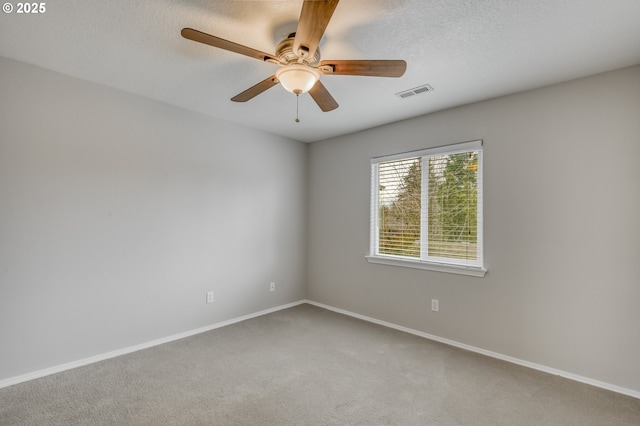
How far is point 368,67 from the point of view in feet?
6.03

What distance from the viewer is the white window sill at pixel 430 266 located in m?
3.04

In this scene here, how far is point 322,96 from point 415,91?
107 cm

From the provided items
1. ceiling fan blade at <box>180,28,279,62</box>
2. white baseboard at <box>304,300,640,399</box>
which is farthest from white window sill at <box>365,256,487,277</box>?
Result: ceiling fan blade at <box>180,28,279,62</box>

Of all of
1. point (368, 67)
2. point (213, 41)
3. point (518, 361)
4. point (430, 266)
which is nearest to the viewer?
point (213, 41)

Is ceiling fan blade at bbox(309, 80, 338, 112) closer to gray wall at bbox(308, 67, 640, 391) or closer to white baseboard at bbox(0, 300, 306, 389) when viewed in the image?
gray wall at bbox(308, 67, 640, 391)

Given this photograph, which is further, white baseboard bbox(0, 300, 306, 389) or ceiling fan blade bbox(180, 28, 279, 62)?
white baseboard bbox(0, 300, 306, 389)

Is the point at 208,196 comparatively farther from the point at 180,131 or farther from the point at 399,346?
the point at 399,346

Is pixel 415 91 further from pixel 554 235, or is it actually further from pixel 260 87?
pixel 554 235

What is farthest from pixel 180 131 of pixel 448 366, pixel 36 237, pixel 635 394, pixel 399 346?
pixel 635 394

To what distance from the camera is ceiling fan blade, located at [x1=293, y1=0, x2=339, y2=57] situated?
135 cm

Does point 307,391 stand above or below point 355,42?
below

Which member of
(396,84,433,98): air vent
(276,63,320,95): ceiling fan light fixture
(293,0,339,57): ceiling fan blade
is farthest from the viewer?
(396,84,433,98): air vent

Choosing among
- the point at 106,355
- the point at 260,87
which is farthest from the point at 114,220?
the point at 260,87

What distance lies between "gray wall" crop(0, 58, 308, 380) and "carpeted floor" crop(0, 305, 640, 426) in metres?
0.37
